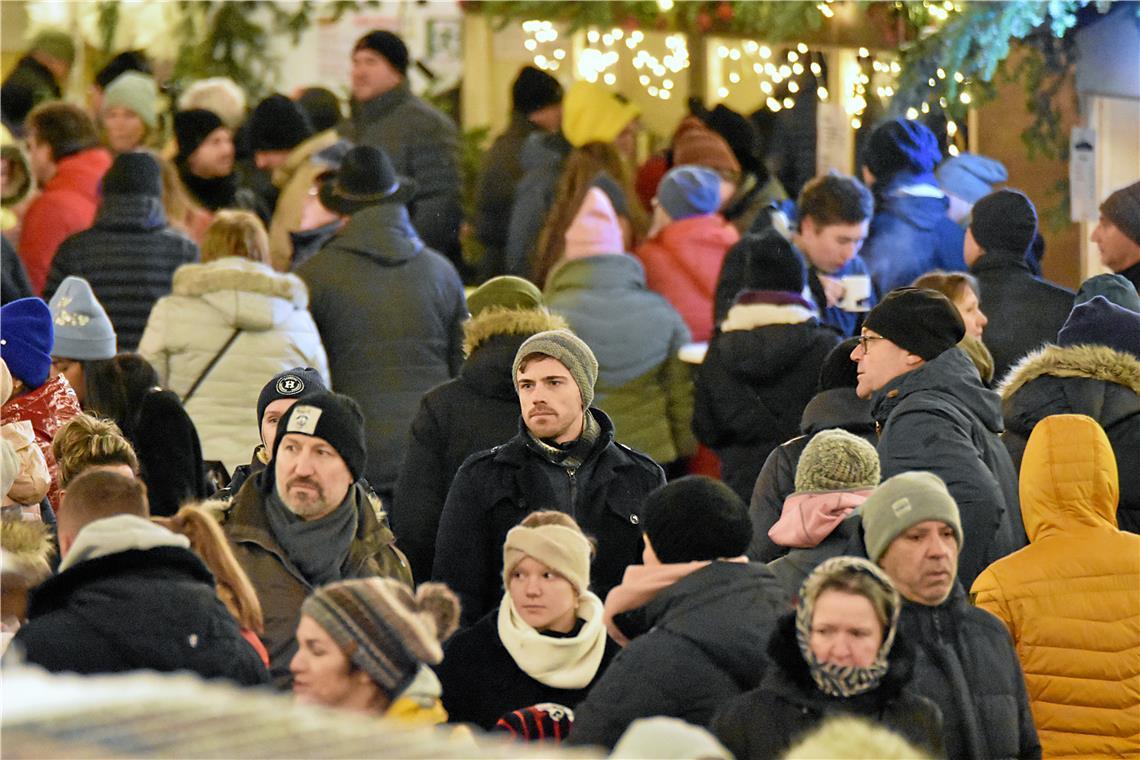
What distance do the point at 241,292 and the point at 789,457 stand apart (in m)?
2.53

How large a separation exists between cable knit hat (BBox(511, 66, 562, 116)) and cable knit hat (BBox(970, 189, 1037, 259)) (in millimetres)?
3612

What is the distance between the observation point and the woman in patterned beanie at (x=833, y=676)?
4.22 meters

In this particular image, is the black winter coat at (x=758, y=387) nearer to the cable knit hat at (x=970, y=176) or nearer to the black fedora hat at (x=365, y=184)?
the black fedora hat at (x=365, y=184)

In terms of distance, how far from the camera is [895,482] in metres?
5.02

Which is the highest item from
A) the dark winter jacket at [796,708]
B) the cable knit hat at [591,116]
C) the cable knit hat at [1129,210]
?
the cable knit hat at [591,116]

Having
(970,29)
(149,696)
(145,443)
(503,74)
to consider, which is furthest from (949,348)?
(503,74)

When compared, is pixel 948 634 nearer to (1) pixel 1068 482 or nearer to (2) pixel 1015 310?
(1) pixel 1068 482

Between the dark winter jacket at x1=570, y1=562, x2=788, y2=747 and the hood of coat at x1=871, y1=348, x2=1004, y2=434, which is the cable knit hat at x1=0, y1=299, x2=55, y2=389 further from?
the dark winter jacket at x1=570, y1=562, x2=788, y2=747

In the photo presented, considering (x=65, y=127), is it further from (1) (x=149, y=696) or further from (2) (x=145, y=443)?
(1) (x=149, y=696)

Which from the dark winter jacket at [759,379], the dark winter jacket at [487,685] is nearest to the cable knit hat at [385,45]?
the dark winter jacket at [759,379]

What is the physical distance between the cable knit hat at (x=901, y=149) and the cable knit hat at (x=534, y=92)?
2432mm

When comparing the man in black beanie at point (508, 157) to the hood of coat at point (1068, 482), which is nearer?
the hood of coat at point (1068, 482)

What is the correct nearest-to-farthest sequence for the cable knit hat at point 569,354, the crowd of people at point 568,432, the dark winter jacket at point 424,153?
the crowd of people at point 568,432, the cable knit hat at point 569,354, the dark winter jacket at point 424,153

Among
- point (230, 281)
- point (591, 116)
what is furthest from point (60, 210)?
point (591, 116)
